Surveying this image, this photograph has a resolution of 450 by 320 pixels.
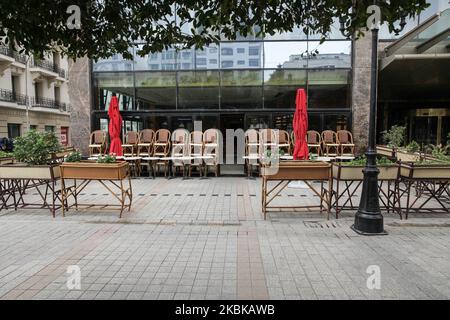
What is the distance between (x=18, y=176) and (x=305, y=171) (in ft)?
18.8

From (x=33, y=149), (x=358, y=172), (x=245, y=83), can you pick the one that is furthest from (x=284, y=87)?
(x=33, y=149)

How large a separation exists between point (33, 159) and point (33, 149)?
0.21 m

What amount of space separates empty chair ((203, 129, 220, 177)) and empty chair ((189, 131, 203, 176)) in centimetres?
20

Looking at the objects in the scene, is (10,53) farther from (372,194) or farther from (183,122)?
(372,194)

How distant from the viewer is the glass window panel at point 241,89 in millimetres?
12977

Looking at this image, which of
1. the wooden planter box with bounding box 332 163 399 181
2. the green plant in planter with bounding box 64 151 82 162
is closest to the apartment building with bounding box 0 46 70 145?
the green plant in planter with bounding box 64 151 82 162

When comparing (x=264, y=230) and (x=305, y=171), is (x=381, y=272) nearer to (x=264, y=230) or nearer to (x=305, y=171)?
(x=264, y=230)

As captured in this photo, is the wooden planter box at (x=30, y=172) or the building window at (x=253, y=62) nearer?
A: the wooden planter box at (x=30, y=172)

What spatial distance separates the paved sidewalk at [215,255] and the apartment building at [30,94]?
18.9 meters

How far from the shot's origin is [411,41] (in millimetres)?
12188

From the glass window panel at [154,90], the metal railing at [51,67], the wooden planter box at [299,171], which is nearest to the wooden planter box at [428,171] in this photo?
the wooden planter box at [299,171]

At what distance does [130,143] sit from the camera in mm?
12844

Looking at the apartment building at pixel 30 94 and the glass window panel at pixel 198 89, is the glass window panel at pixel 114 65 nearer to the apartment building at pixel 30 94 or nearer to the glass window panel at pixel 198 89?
the glass window panel at pixel 198 89

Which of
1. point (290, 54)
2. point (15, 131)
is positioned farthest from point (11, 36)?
point (15, 131)
